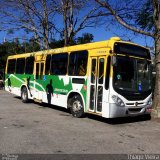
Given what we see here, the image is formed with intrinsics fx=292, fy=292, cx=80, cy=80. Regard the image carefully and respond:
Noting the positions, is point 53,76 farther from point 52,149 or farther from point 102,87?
point 52,149

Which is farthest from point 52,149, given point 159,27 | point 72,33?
point 72,33

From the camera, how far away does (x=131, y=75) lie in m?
10.0

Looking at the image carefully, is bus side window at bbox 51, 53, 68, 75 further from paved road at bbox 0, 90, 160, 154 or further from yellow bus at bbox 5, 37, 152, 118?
paved road at bbox 0, 90, 160, 154

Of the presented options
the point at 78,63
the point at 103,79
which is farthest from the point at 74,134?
the point at 78,63

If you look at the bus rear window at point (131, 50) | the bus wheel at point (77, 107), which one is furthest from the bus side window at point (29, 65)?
the bus rear window at point (131, 50)

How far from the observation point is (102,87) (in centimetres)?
989

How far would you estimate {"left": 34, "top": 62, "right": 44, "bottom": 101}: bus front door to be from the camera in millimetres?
14180

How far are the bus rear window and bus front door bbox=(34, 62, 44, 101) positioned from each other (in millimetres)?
5293

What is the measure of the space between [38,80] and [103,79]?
17.9 ft

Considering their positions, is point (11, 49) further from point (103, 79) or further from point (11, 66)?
point (103, 79)

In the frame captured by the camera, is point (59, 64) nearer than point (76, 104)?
No

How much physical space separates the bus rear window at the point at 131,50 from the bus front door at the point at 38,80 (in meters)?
5.29

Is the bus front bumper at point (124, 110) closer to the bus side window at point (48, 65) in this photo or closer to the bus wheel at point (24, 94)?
the bus side window at point (48, 65)

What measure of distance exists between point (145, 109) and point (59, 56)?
4458 mm
